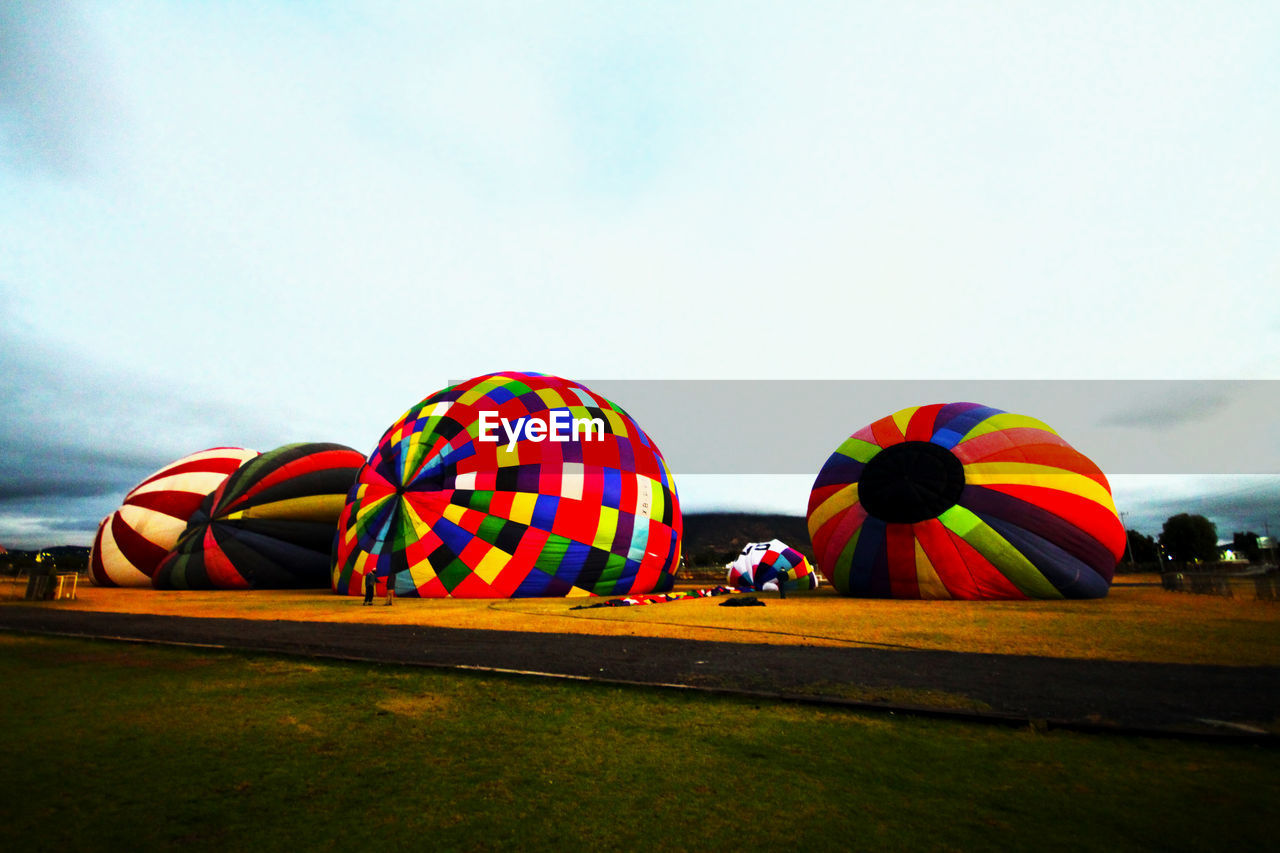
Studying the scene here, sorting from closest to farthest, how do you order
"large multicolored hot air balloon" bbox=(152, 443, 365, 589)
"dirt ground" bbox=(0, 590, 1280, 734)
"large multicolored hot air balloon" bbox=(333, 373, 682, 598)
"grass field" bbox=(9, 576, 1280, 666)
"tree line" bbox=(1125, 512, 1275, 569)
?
"dirt ground" bbox=(0, 590, 1280, 734)
"grass field" bbox=(9, 576, 1280, 666)
"large multicolored hot air balloon" bbox=(333, 373, 682, 598)
"large multicolored hot air balloon" bbox=(152, 443, 365, 589)
"tree line" bbox=(1125, 512, 1275, 569)

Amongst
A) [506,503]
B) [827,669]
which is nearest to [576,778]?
[827,669]

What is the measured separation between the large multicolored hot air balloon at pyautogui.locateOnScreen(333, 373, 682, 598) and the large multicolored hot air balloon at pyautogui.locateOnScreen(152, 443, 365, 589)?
4932 mm

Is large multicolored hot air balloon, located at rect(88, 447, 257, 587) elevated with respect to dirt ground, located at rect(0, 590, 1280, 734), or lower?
elevated

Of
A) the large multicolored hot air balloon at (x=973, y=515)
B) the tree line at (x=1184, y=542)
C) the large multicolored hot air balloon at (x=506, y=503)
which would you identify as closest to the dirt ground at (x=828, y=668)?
the large multicolored hot air balloon at (x=506, y=503)

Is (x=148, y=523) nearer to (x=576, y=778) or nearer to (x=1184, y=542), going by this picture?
(x=576, y=778)

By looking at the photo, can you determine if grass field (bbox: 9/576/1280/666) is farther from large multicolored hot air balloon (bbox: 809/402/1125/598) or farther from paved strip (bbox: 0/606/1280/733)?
large multicolored hot air balloon (bbox: 809/402/1125/598)

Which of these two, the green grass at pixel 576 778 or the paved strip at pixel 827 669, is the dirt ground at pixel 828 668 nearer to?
the paved strip at pixel 827 669

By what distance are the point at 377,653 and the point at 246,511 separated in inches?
754

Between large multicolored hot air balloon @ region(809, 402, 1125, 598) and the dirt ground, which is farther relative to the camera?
large multicolored hot air balloon @ region(809, 402, 1125, 598)

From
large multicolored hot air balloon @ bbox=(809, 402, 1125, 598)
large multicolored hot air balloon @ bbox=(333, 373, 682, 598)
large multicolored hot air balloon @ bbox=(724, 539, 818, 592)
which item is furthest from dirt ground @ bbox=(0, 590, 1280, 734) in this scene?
large multicolored hot air balloon @ bbox=(724, 539, 818, 592)

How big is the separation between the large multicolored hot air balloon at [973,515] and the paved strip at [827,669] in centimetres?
843

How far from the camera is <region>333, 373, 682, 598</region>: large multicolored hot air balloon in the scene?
16.2 meters

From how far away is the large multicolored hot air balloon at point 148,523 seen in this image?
82.1 feet

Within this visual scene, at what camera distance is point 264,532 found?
72.0 ft
